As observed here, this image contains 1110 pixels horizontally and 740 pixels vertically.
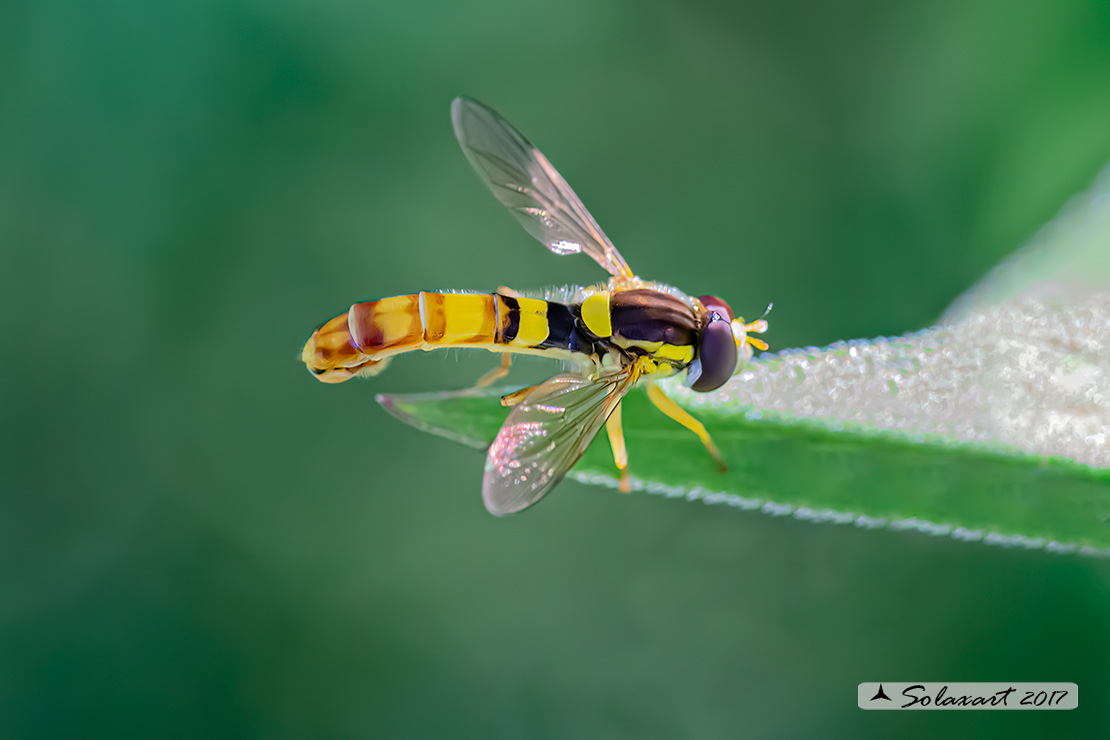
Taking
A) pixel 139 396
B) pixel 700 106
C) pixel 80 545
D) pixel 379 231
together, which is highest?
pixel 700 106

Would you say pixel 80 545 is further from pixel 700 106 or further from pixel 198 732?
pixel 700 106

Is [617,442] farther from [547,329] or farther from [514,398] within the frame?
[547,329]

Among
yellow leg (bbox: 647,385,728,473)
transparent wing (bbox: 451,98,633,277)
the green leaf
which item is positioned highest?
transparent wing (bbox: 451,98,633,277)

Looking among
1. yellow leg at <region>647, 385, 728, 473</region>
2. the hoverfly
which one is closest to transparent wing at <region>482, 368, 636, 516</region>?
the hoverfly

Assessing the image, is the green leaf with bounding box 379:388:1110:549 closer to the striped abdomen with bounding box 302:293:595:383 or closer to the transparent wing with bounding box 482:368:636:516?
the transparent wing with bounding box 482:368:636:516

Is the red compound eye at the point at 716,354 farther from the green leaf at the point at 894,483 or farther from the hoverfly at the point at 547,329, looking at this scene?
the green leaf at the point at 894,483

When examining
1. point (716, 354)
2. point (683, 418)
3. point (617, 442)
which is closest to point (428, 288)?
point (716, 354)

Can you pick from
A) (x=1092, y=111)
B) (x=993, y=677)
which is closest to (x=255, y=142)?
(x=1092, y=111)
